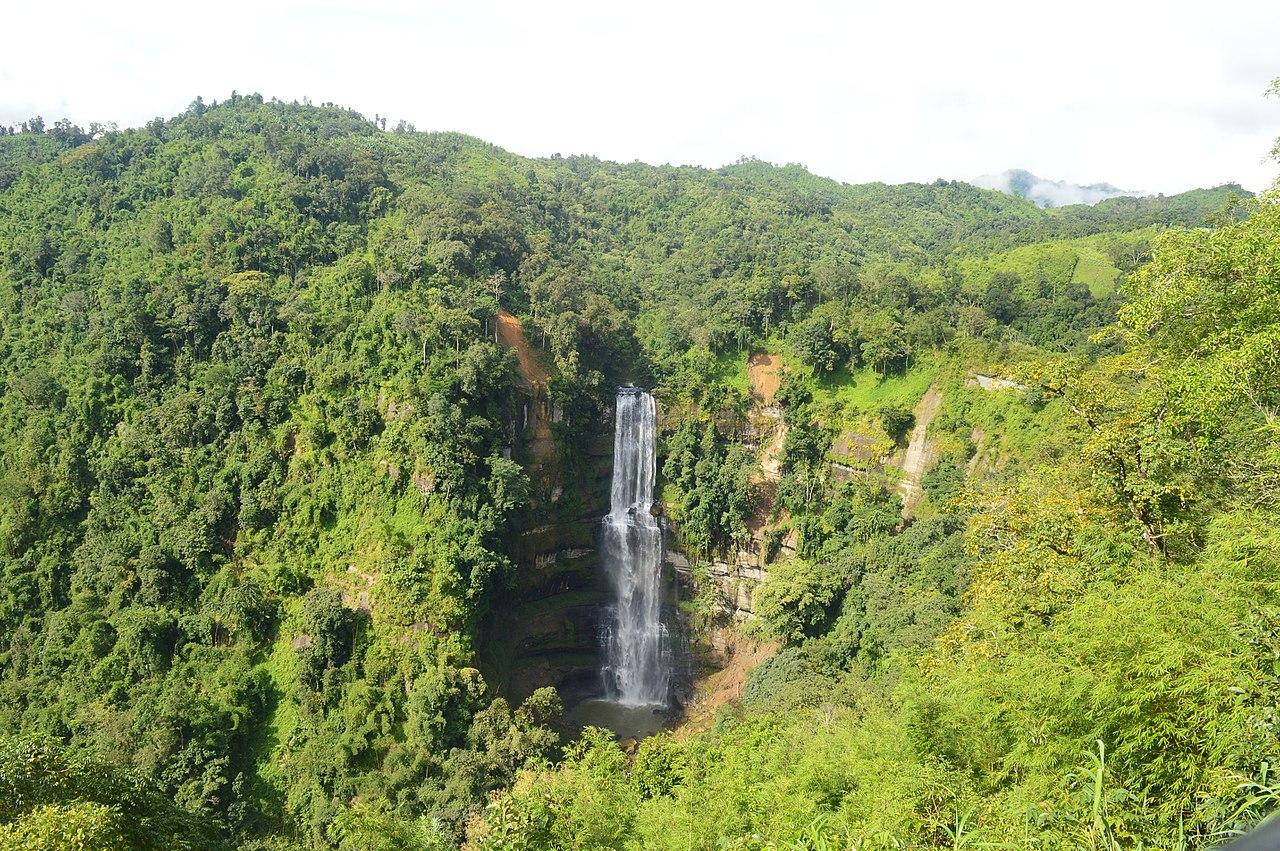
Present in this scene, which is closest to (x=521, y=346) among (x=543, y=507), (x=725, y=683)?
(x=543, y=507)

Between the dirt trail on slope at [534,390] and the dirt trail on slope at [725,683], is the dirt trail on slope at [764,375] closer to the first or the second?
the dirt trail on slope at [534,390]

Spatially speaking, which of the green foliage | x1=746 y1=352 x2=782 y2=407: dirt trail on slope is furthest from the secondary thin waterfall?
the green foliage

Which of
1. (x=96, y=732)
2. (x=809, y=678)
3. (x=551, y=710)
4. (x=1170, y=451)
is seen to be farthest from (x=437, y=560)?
(x=1170, y=451)

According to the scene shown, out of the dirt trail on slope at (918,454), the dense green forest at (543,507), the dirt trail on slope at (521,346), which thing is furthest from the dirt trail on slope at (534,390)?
the dirt trail on slope at (918,454)

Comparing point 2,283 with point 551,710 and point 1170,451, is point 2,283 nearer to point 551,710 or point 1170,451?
point 551,710

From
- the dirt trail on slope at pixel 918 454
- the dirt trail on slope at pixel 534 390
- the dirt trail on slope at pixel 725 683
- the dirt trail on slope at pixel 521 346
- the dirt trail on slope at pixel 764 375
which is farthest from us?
the dirt trail on slope at pixel 764 375

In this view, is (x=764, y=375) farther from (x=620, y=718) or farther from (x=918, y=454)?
(x=620, y=718)

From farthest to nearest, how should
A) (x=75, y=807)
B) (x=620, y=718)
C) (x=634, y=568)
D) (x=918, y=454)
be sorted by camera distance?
(x=634, y=568) < (x=620, y=718) < (x=918, y=454) < (x=75, y=807)

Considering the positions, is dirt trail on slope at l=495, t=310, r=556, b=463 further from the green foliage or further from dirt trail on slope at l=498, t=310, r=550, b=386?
the green foliage
